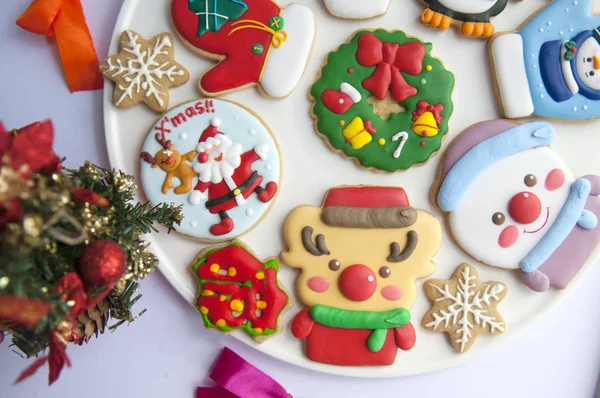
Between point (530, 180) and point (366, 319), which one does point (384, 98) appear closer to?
point (530, 180)

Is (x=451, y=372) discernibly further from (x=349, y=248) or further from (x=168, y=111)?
(x=168, y=111)

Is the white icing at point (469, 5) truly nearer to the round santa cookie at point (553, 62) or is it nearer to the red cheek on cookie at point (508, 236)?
the round santa cookie at point (553, 62)

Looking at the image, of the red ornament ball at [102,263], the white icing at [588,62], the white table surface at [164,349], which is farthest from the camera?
the white table surface at [164,349]

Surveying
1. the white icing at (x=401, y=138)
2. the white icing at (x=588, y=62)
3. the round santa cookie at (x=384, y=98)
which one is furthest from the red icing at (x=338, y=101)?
the white icing at (x=588, y=62)

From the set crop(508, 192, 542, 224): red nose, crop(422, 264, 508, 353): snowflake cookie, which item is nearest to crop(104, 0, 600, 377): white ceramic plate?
crop(422, 264, 508, 353): snowflake cookie

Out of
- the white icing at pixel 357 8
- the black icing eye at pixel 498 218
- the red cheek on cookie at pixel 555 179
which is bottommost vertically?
the black icing eye at pixel 498 218

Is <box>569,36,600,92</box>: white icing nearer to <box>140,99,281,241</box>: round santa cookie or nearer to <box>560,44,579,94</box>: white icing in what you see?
<box>560,44,579,94</box>: white icing
